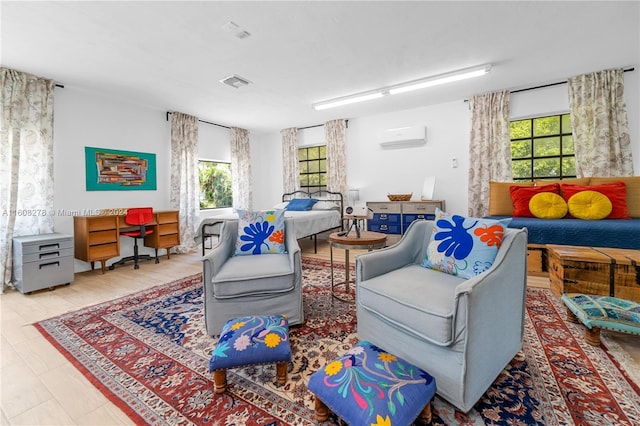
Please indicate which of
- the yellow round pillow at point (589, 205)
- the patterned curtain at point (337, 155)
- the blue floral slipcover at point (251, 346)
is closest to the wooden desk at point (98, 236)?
the blue floral slipcover at point (251, 346)

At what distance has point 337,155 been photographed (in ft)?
19.5

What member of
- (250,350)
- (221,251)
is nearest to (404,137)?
(221,251)

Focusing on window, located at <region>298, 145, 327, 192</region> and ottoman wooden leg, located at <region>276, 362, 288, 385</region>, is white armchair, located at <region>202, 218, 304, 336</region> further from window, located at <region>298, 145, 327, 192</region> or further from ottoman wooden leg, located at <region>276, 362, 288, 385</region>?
window, located at <region>298, 145, 327, 192</region>

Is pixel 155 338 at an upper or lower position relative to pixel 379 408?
lower

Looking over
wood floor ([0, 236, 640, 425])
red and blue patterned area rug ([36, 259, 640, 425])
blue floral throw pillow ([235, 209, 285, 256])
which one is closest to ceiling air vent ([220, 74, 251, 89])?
blue floral throw pillow ([235, 209, 285, 256])

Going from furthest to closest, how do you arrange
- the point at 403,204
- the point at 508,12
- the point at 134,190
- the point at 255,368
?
1. the point at 403,204
2. the point at 134,190
3. the point at 508,12
4. the point at 255,368

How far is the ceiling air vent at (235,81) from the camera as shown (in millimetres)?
3629

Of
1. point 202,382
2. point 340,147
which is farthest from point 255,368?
point 340,147

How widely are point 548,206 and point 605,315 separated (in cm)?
224

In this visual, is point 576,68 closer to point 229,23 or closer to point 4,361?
point 229,23

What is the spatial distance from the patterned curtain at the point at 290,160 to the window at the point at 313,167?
0.19 metres

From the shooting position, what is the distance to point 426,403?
1.14 metres

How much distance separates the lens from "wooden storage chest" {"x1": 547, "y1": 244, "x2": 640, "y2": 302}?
7.05 ft

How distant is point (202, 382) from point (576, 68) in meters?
5.45
